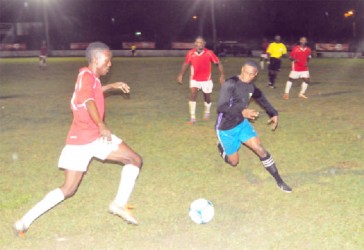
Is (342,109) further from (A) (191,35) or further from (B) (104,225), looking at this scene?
(A) (191,35)

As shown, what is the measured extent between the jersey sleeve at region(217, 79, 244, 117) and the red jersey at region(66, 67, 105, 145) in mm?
2312

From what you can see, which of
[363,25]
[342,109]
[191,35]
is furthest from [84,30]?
[342,109]

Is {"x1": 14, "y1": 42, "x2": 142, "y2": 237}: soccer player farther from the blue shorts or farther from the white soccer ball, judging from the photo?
the blue shorts

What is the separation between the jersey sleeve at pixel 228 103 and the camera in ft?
24.9

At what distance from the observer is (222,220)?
647 cm

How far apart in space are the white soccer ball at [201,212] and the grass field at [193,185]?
8cm

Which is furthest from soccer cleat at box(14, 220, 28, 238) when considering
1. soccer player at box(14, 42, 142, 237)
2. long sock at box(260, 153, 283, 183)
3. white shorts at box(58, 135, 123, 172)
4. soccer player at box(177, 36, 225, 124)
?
soccer player at box(177, 36, 225, 124)

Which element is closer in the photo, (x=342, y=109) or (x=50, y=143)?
(x=50, y=143)

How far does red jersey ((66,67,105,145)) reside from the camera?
5.60 meters

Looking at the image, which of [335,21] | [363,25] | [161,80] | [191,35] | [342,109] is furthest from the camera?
[191,35]

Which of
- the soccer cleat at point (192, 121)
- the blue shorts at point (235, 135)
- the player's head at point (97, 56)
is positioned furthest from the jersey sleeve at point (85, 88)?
the soccer cleat at point (192, 121)

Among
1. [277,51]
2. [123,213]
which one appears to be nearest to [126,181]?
[123,213]

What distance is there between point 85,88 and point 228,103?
107 inches

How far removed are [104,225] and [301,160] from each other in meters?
4.50
